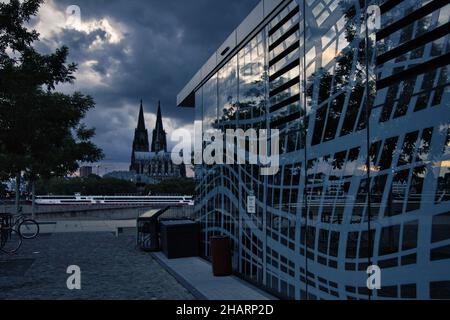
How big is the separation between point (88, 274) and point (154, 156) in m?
176

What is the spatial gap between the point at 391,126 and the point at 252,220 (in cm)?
459

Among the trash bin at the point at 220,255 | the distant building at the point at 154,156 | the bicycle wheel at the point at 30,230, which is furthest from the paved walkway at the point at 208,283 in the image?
the distant building at the point at 154,156

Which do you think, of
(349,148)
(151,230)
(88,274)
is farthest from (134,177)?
(349,148)

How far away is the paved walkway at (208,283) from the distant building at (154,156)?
16446cm

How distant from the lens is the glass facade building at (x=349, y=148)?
12.7 feet

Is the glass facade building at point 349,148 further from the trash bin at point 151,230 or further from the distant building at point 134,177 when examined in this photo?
the distant building at point 134,177

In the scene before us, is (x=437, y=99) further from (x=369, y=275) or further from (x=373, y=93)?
(x=369, y=275)

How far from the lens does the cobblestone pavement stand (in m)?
7.52

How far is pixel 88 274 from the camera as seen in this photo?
31.0 ft

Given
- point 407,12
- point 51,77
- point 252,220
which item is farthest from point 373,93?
point 51,77

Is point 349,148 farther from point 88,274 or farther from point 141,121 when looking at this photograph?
point 141,121

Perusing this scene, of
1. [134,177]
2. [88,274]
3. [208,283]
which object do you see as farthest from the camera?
[134,177]

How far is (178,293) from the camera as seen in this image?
761 cm
